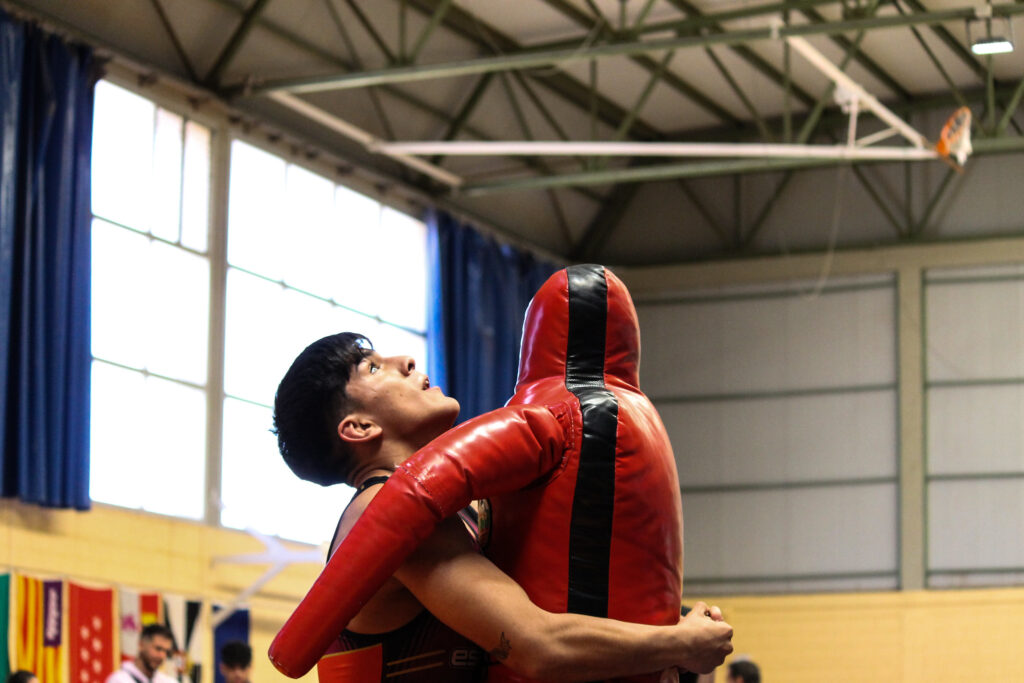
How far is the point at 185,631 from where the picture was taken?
50.1 ft

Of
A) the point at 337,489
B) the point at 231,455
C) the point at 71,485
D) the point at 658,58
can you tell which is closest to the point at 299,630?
the point at 71,485

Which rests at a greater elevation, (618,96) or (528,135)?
(618,96)

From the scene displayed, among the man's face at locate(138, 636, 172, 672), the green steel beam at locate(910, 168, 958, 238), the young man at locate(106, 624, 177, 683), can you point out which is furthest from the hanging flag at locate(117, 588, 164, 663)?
the green steel beam at locate(910, 168, 958, 238)

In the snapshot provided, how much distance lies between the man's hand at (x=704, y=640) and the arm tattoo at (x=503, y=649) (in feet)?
1.13

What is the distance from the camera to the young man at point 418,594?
277 cm

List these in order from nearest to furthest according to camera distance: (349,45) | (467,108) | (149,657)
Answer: (149,657) → (349,45) → (467,108)

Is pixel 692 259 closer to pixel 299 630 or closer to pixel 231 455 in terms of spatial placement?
pixel 231 455

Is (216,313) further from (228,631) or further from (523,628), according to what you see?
(523,628)

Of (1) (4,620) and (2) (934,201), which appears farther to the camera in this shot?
(2) (934,201)

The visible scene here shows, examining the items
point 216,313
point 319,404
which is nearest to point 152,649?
point 216,313

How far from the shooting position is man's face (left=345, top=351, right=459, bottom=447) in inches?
128

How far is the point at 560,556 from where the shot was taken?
2865 millimetres

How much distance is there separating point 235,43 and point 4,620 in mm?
6858

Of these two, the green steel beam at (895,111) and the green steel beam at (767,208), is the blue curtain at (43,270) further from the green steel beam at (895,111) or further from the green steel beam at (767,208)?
the green steel beam at (767,208)
